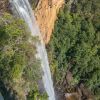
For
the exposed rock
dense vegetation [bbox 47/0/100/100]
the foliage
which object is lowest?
dense vegetation [bbox 47/0/100/100]

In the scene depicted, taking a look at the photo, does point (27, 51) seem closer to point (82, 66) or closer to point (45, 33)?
point (45, 33)

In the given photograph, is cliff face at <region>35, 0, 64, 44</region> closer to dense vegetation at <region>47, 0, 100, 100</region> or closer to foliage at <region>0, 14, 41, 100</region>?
dense vegetation at <region>47, 0, 100, 100</region>

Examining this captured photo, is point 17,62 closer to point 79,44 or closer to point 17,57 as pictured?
point 17,57

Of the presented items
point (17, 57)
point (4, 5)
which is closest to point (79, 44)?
point (4, 5)

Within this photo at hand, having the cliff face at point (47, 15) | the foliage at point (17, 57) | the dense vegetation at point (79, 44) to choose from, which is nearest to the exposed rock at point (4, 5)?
the foliage at point (17, 57)

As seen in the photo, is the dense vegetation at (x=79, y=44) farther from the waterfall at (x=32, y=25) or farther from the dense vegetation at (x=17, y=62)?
the dense vegetation at (x=17, y=62)

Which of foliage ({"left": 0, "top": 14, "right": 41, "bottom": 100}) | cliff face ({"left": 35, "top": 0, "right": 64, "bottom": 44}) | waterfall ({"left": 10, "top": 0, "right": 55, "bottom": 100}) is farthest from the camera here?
cliff face ({"left": 35, "top": 0, "right": 64, "bottom": 44})

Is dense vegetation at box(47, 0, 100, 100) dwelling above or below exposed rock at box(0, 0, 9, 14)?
below

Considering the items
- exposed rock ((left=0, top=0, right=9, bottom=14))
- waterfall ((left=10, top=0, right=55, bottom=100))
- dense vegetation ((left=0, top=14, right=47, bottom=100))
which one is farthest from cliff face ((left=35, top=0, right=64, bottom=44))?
dense vegetation ((left=0, top=14, right=47, bottom=100))
